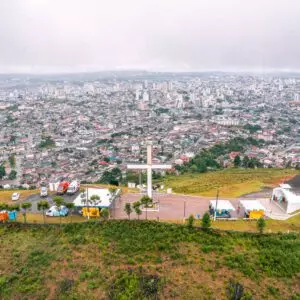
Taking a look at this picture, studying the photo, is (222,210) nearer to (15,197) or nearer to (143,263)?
(143,263)

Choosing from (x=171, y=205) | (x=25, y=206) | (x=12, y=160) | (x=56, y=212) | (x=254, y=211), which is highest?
(x=25, y=206)

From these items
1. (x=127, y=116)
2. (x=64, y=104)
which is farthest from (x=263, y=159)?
(x=64, y=104)

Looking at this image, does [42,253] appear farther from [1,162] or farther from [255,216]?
[1,162]

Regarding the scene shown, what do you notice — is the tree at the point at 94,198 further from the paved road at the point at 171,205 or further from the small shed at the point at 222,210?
the small shed at the point at 222,210

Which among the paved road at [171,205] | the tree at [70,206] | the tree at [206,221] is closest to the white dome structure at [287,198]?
the paved road at [171,205]

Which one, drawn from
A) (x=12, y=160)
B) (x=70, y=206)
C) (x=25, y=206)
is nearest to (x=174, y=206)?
(x=70, y=206)

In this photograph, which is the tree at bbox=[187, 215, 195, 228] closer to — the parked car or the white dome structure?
the white dome structure

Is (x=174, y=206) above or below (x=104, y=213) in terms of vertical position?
below
